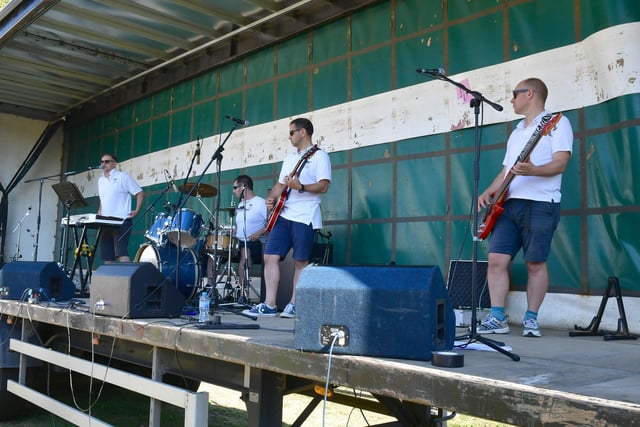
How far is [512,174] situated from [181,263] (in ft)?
11.4

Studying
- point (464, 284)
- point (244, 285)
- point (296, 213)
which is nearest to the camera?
point (296, 213)

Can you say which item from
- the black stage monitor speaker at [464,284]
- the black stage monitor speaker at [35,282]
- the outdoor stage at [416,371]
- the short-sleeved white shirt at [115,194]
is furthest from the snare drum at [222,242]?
the black stage monitor speaker at [464,284]

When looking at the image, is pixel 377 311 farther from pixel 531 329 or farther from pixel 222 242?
pixel 222 242

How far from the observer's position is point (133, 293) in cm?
376

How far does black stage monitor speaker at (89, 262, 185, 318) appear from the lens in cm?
377

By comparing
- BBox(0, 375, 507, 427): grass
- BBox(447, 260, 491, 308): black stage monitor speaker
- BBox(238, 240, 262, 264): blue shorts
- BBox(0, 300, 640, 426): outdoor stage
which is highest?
BBox(238, 240, 262, 264): blue shorts

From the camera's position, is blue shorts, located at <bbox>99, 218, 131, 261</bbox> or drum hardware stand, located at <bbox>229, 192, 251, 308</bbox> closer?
drum hardware stand, located at <bbox>229, 192, 251, 308</bbox>

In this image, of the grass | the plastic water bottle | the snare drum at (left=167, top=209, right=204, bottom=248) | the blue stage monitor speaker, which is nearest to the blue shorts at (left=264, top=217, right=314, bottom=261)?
the plastic water bottle

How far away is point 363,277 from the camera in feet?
7.62

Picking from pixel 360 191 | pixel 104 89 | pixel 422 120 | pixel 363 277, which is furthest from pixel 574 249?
pixel 104 89

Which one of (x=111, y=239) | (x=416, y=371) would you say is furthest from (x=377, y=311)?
(x=111, y=239)

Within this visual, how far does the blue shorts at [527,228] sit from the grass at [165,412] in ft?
6.17

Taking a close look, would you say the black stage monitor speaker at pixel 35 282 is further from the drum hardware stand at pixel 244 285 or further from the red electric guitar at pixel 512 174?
the red electric guitar at pixel 512 174

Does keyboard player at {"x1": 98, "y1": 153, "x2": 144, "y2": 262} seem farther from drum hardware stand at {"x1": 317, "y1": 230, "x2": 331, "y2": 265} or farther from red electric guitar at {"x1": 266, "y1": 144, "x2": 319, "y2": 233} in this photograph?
red electric guitar at {"x1": 266, "y1": 144, "x2": 319, "y2": 233}
